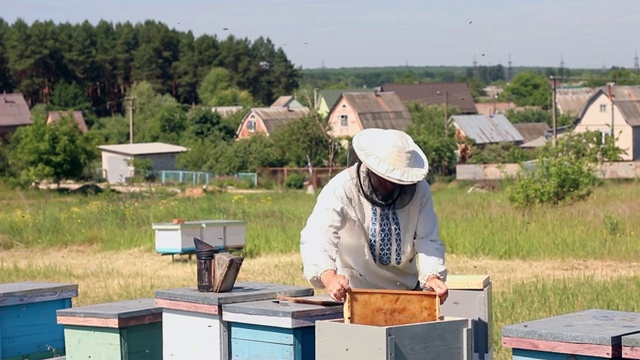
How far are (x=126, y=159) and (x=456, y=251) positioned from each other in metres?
30.1

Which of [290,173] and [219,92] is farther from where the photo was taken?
[219,92]

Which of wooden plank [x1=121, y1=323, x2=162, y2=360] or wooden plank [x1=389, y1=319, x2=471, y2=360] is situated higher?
wooden plank [x1=389, y1=319, x2=471, y2=360]

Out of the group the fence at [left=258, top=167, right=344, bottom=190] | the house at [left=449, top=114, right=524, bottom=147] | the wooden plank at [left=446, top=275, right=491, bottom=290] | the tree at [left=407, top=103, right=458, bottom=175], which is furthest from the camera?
the house at [left=449, top=114, right=524, bottom=147]

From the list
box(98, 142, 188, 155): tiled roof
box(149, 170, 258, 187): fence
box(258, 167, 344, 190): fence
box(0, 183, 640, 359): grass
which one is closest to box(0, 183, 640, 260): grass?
box(0, 183, 640, 359): grass

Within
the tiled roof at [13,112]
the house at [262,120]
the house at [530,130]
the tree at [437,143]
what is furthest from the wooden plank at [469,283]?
the tiled roof at [13,112]

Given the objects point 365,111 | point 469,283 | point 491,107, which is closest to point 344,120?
point 365,111

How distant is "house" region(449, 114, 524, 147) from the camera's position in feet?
166

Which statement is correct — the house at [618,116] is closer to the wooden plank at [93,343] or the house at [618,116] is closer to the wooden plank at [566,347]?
the wooden plank at [93,343]

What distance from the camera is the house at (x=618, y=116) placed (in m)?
49.0

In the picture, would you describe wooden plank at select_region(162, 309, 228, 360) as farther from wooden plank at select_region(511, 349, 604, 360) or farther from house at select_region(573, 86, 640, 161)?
house at select_region(573, 86, 640, 161)

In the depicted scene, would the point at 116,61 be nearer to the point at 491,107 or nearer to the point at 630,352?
the point at 491,107

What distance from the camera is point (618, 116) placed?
49.9 meters

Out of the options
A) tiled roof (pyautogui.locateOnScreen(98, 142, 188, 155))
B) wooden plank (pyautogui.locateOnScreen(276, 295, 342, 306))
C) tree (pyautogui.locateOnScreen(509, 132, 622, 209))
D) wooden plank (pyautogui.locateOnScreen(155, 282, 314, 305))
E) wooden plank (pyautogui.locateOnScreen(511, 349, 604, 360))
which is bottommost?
tiled roof (pyautogui.locateOnScreen(98, 142, 188, 155))

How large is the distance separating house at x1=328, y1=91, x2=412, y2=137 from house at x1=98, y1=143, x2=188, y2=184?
36.2 ft
